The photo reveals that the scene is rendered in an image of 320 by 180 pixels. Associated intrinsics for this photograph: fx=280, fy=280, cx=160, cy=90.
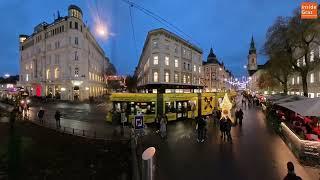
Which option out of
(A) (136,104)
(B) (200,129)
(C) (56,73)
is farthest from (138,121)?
(C) (56,73)

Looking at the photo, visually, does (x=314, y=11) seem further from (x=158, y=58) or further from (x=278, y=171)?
(x=158, y=58)

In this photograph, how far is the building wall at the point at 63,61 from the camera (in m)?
63.2

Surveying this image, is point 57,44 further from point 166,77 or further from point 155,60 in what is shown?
point 166,77

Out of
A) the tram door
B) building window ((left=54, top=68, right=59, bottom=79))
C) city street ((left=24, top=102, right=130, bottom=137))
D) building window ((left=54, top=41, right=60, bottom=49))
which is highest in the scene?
building window ((left=54, top=41, right=60, bottom=49))

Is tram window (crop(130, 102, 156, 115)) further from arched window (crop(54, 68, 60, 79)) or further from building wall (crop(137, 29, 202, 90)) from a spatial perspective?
arched window (crop(54, 68, 60, 79))

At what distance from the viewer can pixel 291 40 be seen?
35281mm

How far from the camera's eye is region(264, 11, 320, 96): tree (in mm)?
33719

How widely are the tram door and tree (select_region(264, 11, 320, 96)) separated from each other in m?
15.9

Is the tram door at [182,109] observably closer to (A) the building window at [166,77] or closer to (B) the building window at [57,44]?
(A) the building window at [166,77]

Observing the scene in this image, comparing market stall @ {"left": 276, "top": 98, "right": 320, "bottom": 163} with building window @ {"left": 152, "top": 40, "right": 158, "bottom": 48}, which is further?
building window @ {"left": 152, "top": 40, "right": 158, "bottom": 48}

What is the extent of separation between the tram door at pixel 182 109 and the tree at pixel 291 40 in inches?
628

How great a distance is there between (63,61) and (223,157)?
187 ft

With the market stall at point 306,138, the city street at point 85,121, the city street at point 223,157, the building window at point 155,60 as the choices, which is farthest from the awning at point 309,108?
the building window at point 155,60

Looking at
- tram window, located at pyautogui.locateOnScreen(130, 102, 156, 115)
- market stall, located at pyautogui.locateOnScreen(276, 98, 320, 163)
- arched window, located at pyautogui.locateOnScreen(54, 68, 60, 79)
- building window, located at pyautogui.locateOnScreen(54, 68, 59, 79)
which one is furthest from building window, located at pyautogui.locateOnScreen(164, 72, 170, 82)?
market stall, located at pyautogui.locateOnScreen(276, 98, 320, 163)
